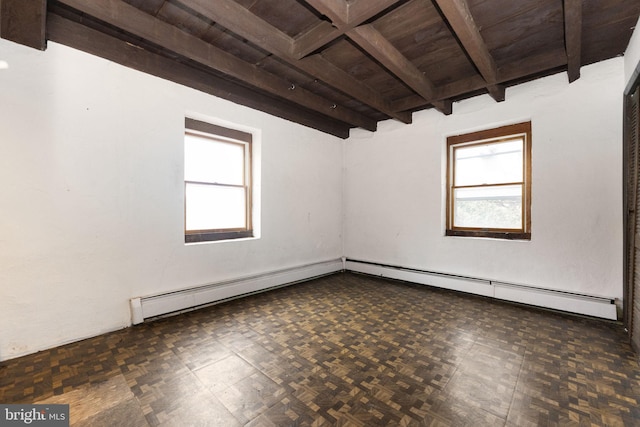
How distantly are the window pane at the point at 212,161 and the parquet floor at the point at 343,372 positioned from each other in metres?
1.69

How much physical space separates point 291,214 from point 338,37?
251cm

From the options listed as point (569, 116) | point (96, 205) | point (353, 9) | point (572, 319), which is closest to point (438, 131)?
point (569, 116)

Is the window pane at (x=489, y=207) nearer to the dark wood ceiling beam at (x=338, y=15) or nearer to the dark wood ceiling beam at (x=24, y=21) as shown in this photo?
the dark wood ceiling beam at (x=338, y=15)

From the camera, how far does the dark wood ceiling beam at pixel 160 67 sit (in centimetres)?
226

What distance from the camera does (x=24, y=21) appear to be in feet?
6.42

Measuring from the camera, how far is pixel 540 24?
89.8 inches

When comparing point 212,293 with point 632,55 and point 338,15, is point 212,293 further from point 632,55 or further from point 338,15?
point 632,55

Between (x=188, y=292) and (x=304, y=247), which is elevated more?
(x=304, y=247)

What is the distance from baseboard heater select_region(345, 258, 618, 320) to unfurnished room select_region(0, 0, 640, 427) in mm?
22

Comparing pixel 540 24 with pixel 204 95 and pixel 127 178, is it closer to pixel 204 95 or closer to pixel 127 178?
pixel 204 95

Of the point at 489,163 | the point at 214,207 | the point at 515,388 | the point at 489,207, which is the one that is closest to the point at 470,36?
the point at 489,163

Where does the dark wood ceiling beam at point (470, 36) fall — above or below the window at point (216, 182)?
above

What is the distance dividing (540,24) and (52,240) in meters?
4.56

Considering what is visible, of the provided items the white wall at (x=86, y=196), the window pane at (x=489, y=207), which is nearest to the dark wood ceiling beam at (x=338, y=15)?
the white wall at (x=86, y=196)
